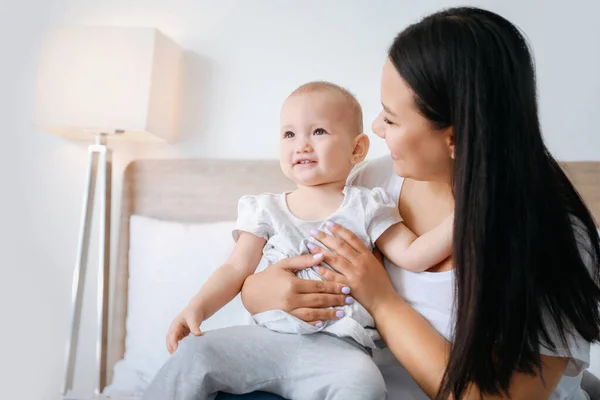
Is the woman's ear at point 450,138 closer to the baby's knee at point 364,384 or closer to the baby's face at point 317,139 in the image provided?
the baby's face at point 317,139

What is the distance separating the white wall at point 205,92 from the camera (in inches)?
90.3

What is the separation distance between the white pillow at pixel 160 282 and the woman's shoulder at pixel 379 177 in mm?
714

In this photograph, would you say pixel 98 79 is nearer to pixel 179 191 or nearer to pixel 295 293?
pixel 179 191

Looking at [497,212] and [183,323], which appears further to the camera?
[183,323]

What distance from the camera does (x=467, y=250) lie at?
1.12 m

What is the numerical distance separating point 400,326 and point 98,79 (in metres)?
1.47

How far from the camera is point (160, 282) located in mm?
2221

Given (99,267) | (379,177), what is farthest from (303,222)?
(99,267)

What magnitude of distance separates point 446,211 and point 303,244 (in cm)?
29

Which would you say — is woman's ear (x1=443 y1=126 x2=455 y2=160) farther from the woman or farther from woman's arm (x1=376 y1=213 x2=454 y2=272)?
woman's arm (x1=376 y1=213 x2=454 y2=272)

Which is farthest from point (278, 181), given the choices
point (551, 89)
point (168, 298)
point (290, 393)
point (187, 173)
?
point (290, 393)

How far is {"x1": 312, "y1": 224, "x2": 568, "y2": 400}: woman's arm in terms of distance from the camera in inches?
45.7

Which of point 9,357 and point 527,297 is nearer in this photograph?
point 527,297

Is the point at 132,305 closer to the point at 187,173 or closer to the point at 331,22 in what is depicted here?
the point at 187,173
